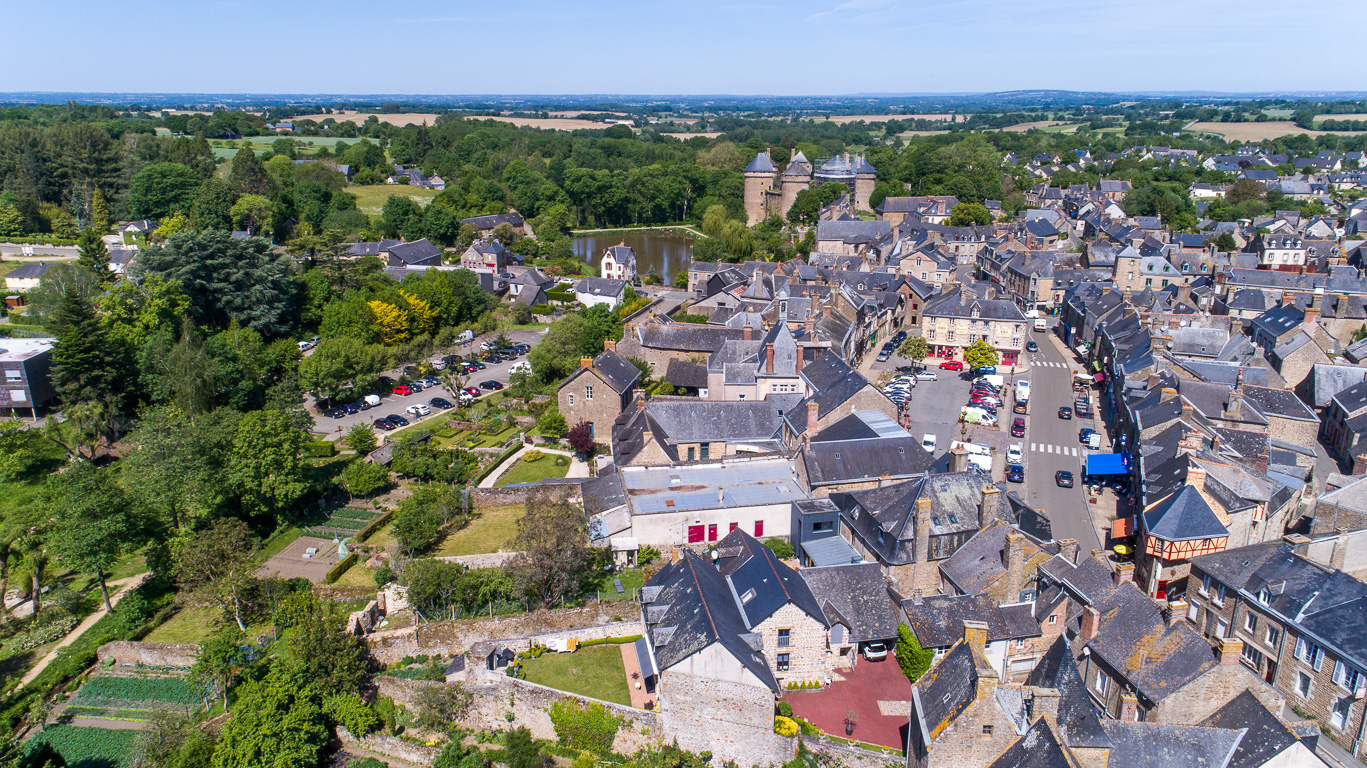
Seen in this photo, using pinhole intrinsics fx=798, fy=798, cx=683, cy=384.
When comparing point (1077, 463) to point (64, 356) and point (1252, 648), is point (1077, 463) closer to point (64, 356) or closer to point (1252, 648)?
point (1252, 648)

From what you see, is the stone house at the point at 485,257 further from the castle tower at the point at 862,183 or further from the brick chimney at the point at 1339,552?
the brick chimney at the point at 1339,552

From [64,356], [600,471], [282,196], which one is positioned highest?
[282,196]

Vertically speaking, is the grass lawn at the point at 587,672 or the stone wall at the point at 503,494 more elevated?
the stone wall at the point at 503,494

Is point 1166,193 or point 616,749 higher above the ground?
point 1166,193

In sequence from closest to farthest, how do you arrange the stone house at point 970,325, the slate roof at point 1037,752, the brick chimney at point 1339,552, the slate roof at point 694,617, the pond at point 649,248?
the slate roof at point 1037,752 < the slate roof at point 694,617 < the brick chimney at point 1339,552 < the stone house at point 970,325 < the pond at point 649,248

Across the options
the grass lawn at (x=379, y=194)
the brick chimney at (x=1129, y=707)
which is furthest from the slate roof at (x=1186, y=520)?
the grass lawn at (x=379, y=194)

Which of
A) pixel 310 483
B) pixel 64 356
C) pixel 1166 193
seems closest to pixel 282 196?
pixel 64 356

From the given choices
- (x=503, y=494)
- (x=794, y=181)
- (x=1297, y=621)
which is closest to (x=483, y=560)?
(x=503, y=494)
